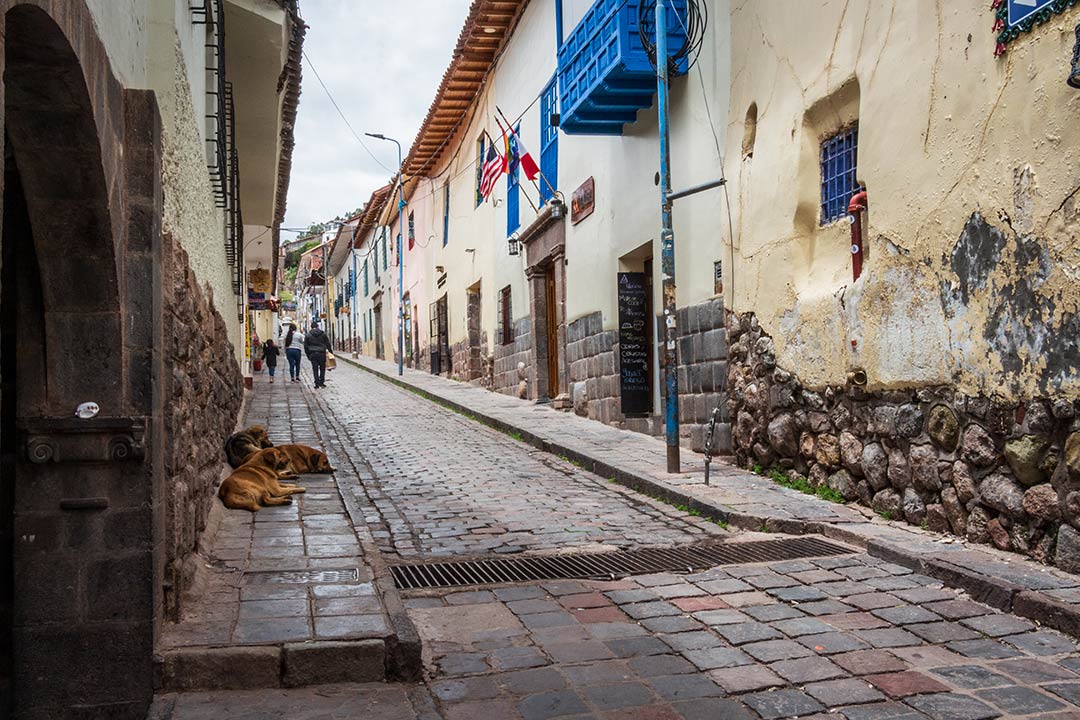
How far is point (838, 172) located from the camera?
23.6 feet

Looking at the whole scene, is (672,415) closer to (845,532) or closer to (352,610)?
(845,532)

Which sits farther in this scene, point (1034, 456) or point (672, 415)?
point (672, 415)

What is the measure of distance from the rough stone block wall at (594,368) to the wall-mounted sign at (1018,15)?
7.29 metres

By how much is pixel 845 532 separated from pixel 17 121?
16.0ft

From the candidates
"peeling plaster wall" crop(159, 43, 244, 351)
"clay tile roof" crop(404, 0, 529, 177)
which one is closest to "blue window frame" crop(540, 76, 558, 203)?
"clay tile roof" crop(404, 0, 529, 177)

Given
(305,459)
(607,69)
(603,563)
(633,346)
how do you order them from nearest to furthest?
(603,563), (305,459), (607,69), (633,346)

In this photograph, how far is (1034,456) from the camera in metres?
4.79

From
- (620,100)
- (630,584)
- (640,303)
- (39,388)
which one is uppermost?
(620,100)

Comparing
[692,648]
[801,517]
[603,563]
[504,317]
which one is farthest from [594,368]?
[692,648]

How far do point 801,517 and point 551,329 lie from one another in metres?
10.1

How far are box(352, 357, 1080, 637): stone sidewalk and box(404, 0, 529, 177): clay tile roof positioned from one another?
7819 mm

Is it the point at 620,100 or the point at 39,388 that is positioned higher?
the point at 620,100

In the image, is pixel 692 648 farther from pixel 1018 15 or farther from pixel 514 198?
pixel 514 198

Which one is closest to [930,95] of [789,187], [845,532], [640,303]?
[789,187]
